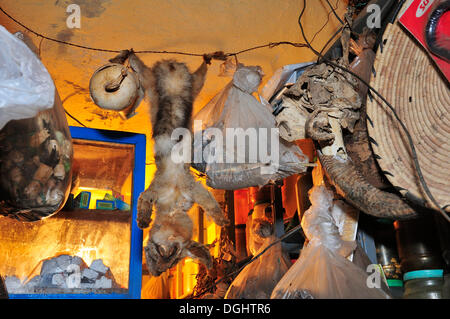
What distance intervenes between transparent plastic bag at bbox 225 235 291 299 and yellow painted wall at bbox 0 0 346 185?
595 mm

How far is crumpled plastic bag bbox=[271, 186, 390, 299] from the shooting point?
846 millimetres

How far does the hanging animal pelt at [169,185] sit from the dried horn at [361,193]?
0.33m

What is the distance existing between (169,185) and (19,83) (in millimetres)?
521

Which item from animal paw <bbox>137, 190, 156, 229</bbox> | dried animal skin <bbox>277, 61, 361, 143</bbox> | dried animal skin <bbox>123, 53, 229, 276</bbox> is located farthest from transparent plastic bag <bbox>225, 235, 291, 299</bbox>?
dried animal skin <bbox>277, 61, 361, 143</bbox>

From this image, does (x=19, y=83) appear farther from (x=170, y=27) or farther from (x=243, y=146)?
(x=170, y=27)

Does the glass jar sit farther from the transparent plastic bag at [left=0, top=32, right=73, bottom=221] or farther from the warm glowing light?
the warm glowing light

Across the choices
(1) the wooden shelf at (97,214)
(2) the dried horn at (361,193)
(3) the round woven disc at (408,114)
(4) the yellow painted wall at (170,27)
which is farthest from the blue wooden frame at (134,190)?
(3) the round woven disc at (408,114)

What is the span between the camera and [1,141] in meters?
0.90

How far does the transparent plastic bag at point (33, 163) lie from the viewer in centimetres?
90

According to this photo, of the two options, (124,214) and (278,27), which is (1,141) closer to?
(124,214)

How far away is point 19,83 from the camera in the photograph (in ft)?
2.19

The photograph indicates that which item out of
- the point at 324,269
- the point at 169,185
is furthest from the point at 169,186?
the point at 324,269

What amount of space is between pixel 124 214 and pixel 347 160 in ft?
3.03

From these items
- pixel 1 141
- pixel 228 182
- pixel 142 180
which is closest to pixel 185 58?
pixel 142 180
